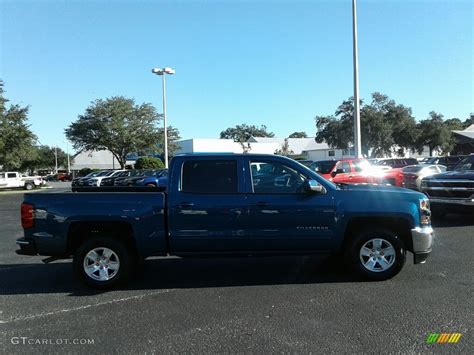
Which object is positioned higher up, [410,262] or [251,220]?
[251,220]

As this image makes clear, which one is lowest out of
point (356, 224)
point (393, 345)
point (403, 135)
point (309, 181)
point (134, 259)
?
point (393, 345)

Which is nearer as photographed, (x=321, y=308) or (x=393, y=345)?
(x=393, y=345)

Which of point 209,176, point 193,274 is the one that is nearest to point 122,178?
point 193,274

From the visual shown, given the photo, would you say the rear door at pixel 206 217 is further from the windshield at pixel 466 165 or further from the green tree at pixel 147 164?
the green tree at pixel 147 164

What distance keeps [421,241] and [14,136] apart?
141 feet

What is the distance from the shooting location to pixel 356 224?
6.01 meters

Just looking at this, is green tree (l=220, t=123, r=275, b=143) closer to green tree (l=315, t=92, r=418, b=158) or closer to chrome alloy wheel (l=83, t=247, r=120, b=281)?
green tree (l=315, t=92, r=418, b=158)

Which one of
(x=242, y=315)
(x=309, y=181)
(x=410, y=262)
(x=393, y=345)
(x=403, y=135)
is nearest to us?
(x=393, y=345)

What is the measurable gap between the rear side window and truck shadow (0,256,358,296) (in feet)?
4.37

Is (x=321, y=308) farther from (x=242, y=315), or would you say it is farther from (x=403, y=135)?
(x=403, y=135)

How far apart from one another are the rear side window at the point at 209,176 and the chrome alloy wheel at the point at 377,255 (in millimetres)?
1992

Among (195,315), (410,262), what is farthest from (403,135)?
(195,315)

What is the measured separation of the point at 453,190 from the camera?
1082 centimetres

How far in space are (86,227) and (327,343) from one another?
141 inches
